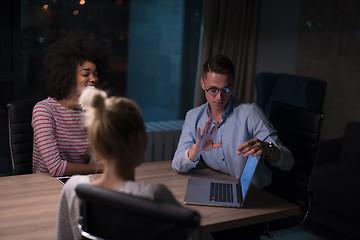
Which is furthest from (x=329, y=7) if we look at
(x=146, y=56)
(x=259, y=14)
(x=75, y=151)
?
(x=75, y=151)

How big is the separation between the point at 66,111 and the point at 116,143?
1.20 metres

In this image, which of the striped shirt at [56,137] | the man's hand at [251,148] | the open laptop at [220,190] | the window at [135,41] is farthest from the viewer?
the window at [135,41]

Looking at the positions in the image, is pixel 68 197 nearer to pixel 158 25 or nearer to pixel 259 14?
pixel 158 25

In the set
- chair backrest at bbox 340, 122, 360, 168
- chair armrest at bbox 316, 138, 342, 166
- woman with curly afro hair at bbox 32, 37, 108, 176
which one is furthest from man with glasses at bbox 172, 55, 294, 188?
chair backrest at bbox 340, 122, 360, 168

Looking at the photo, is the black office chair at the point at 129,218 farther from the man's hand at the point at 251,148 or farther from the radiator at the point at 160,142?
the radiator at the point at 160,142

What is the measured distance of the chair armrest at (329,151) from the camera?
365 cm

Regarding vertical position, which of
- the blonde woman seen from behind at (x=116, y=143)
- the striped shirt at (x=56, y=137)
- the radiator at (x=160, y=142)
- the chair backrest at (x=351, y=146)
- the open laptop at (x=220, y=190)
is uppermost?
the blonde woman seen from behind at (x=116, y=143)

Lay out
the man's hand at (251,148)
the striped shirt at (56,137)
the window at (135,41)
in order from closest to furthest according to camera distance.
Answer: the man's hand at (251,148)
the striped shirt at (56,137)
the window at (135,41)

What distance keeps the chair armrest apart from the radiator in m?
1.33

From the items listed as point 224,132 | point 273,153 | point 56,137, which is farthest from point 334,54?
point 56,137

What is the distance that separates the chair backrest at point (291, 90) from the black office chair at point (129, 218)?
303cm

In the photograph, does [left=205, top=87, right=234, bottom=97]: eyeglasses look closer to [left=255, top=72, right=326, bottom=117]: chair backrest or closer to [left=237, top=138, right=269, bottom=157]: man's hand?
[left=237, top=138, right=269, bottom=157]: man's hand

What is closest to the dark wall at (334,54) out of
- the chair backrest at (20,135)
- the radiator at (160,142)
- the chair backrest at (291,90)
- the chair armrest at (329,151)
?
the chair backrest at (291,90)

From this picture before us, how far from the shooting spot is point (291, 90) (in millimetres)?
4164
